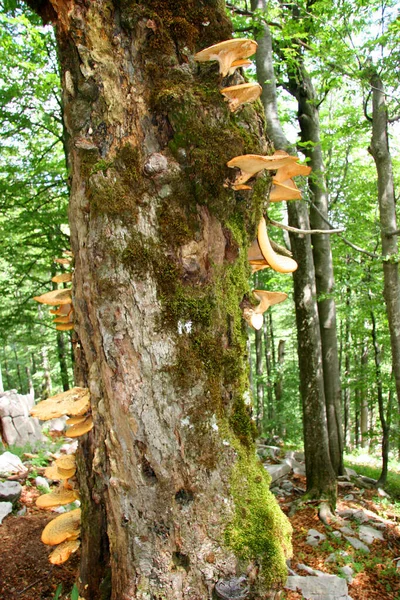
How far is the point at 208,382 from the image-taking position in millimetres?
1862

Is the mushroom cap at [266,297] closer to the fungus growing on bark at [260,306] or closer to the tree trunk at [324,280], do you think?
the fungus growing on bark at [260,306]

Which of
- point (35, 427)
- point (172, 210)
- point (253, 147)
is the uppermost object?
point (253, 147)

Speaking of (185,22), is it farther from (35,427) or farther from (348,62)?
(35,427)

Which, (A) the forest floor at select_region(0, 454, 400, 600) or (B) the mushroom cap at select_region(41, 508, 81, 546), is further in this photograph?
(A) the forest floor at select_region(0, 454, 400, 600)

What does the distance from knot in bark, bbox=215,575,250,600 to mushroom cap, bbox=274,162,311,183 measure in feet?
6.39

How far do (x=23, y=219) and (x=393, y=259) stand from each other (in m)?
8.90

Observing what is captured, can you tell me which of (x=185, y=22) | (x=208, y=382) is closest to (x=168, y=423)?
(x=208, y=382)

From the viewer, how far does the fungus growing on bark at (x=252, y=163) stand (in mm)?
1839

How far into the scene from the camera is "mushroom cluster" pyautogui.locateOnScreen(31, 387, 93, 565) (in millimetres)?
2076

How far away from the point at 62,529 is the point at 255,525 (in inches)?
54.2

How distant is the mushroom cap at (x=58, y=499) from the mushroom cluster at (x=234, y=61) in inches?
98.4

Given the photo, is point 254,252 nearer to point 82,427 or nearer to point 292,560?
point 82,427

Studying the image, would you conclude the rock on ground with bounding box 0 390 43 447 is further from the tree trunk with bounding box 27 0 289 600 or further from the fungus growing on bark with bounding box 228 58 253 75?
the fungus growing on bark with bounding box 228 58 253 75

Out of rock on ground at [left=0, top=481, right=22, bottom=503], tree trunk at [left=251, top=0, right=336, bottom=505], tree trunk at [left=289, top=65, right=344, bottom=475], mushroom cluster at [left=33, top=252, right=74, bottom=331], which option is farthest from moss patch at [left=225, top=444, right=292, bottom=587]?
tree trunk at [left=289, top=65, right=344, bottom=475]
